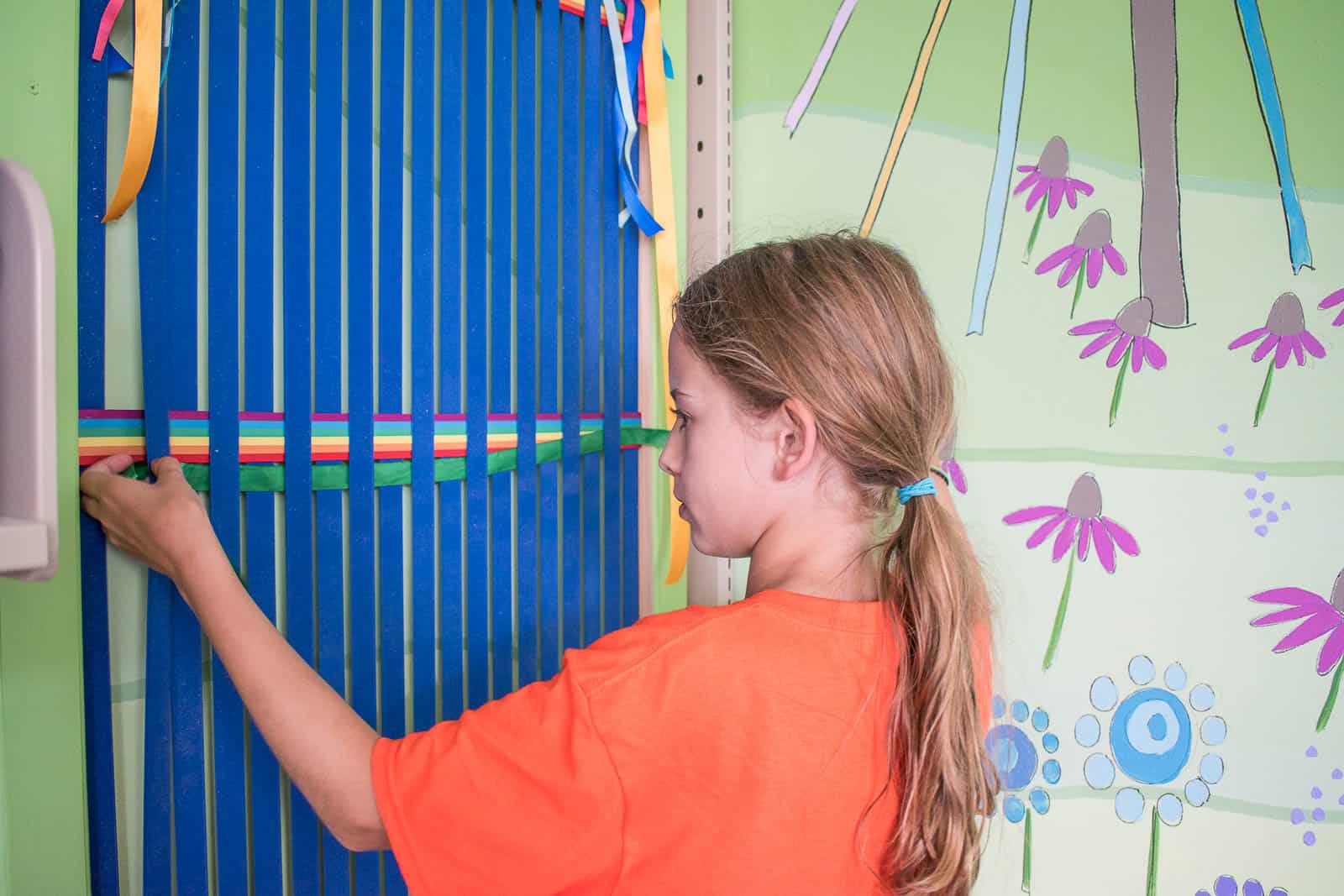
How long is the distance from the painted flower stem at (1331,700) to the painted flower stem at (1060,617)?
306mm

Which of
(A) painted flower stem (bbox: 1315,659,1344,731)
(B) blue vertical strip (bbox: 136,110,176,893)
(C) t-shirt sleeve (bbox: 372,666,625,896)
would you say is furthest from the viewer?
(A) painted flower stem (bbox: 1315,659,1344,731)

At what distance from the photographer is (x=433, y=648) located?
0.93 m

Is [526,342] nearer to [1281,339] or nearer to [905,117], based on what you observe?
[905,117]

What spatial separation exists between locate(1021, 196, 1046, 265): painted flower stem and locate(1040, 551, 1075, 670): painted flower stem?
15.4 inches

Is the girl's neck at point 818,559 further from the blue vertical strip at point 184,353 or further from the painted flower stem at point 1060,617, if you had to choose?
the painted flower stem at point 1060,617

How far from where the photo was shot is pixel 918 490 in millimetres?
787

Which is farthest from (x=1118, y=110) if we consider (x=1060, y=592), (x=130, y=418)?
(x=130, y=418)

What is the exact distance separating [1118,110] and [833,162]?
37 centimetres

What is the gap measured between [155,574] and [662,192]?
2.32 ft

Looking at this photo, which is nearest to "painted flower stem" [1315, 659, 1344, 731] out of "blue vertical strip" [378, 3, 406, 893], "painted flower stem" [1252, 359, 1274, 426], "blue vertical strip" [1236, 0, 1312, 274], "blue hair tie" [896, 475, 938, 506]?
"painted flower stem" [1252, 359, 1274, 426]

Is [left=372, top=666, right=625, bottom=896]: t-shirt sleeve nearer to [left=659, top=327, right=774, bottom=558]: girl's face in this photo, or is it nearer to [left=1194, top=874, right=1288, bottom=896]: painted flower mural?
[left=659, top=327, right=774, bottom=558]: girl's face

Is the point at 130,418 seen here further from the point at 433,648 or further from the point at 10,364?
the point at 433,648

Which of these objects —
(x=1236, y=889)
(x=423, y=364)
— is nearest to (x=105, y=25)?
(x=423, y=364)

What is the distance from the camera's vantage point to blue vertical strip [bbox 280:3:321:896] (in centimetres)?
82
